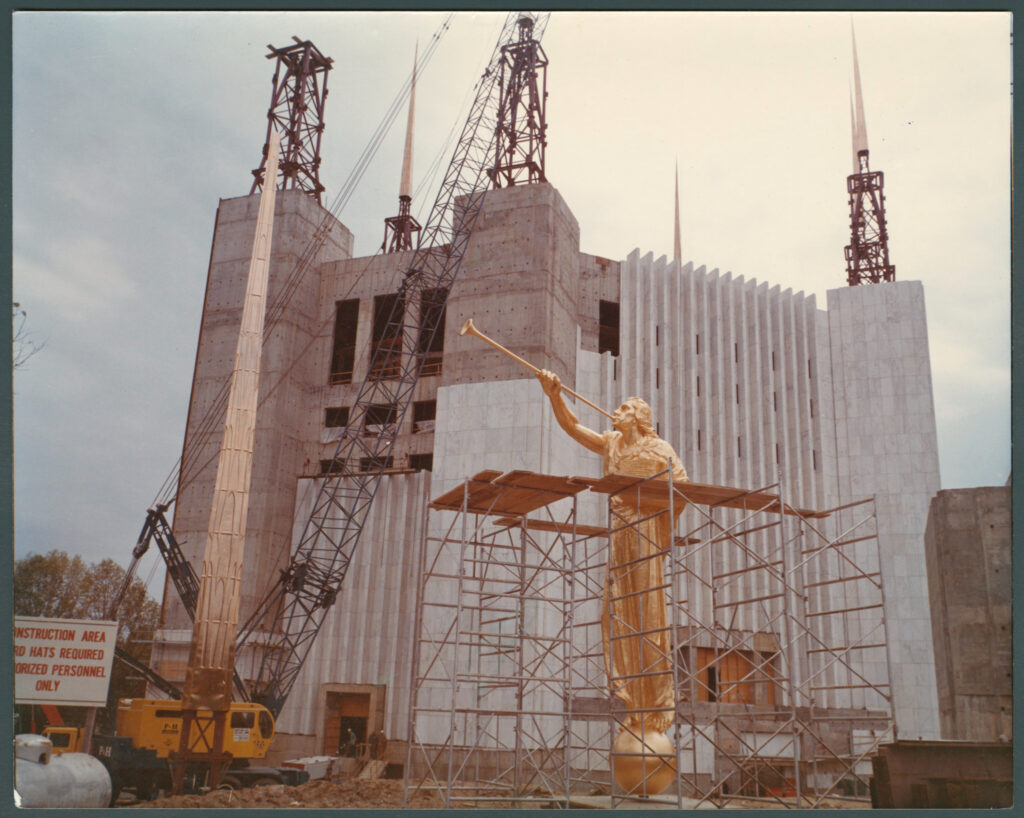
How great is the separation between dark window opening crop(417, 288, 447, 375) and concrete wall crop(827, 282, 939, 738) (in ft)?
42.5

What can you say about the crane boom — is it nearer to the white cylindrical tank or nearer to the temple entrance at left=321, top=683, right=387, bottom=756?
the temple entrance at left=321, top=683, right=387, bottom=756

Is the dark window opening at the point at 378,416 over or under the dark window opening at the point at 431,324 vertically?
under

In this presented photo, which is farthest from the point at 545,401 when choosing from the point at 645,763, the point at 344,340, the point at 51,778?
the point at 51,778

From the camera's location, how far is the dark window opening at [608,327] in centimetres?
3378

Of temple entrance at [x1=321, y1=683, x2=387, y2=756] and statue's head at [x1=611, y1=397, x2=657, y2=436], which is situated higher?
statue's head at [x1=611, y1=397, x2=657, y2=436]

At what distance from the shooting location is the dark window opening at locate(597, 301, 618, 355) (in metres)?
33.8

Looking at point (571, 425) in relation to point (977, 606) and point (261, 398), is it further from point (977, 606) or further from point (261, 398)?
point (261, 398)

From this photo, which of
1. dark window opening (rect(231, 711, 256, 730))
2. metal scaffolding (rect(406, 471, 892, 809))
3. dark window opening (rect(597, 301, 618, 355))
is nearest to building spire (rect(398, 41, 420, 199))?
dark window opening (rect(597, 301, 618, 355))

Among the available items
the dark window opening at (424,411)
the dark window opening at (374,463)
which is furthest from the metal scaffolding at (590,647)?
the dark window opening at (424,411)

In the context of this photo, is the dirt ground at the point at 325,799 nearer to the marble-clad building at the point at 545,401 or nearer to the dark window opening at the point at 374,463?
the marble-clad building at the point at 545,401

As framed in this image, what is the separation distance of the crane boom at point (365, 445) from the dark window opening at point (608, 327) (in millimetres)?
5404

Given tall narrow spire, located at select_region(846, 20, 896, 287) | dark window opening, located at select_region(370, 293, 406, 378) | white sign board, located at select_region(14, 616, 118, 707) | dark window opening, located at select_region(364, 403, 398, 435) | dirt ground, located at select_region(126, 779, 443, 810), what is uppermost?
tall narrow spire, located at select_region(846, 20, 896, 287)

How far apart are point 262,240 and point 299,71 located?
1146 centimetres

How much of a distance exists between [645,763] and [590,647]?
6.06 m
